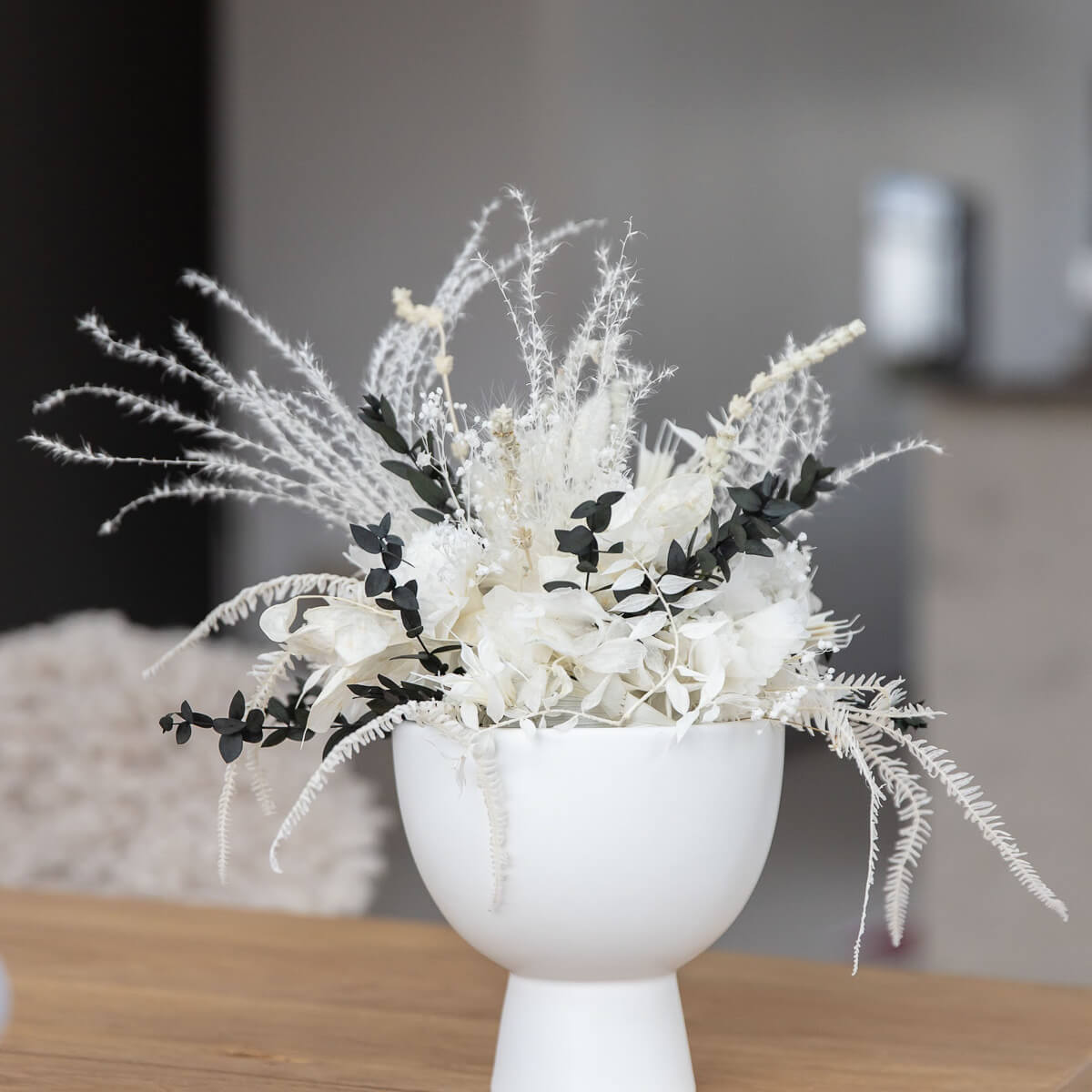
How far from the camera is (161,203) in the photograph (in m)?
4.34

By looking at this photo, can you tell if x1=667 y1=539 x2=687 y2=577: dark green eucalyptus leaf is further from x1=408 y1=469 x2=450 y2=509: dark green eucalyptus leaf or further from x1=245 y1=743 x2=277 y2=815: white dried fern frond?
x1=245 y1=743 x2=277 y2=815: white dried fern frond

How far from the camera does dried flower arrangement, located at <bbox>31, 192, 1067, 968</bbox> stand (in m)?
0.63

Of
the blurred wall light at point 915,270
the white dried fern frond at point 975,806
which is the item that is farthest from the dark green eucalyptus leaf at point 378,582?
the blurred wall light at point 915,270

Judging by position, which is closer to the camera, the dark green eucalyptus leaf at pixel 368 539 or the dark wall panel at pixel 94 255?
the dark green eucalyptus leaf at pixel 368 539

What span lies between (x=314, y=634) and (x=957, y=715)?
1679 millimetres

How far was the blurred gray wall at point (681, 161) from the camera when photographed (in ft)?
14.0

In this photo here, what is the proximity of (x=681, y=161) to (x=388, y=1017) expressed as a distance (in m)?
4.33

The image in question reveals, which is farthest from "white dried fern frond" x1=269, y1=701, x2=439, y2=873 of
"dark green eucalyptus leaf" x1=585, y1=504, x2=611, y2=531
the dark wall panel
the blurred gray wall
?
the dark wall panel

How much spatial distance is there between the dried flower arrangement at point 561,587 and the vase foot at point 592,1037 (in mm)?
87

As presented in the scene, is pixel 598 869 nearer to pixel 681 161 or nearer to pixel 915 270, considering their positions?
pixel 681 161

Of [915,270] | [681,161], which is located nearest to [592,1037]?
[681,161]

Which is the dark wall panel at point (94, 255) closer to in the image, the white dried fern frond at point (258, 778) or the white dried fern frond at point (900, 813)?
the white dried fern frond at point (258, 778)

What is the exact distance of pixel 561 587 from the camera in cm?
63

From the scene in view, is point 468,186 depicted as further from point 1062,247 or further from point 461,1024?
point 461,1024
